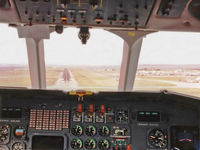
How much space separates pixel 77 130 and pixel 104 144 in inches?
13.0

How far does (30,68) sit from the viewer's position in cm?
503

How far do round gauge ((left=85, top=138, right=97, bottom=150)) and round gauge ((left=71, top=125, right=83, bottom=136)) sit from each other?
12cm

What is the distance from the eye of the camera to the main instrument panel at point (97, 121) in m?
2.78

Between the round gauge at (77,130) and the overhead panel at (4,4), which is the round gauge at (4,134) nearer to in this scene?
the round gauge at (77,130)

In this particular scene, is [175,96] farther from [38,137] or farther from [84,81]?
[84,81]

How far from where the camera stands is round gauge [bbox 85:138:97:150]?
2799 millimetres

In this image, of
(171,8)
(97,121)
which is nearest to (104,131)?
(97,121)

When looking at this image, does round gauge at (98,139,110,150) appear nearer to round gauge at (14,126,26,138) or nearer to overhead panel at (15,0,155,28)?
round gauge at (14,126,26,138)

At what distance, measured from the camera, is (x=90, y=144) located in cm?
280

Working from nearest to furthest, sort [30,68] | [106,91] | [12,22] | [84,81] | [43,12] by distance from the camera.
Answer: [43,12], [12,22], [106,91], [30,68], [84,81]

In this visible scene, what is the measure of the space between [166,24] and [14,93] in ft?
5.81

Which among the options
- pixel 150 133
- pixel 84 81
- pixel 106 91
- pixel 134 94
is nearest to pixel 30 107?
pixel 106 91

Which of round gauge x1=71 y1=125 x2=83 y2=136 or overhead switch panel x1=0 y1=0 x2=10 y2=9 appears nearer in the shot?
overhead switch panel x1=0 y1=0 x2=10 y2=9

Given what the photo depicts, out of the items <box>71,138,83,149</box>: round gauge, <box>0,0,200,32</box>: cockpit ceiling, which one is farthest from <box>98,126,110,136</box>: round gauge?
<box>0,0,200,32</box>: cockpit ceiling
